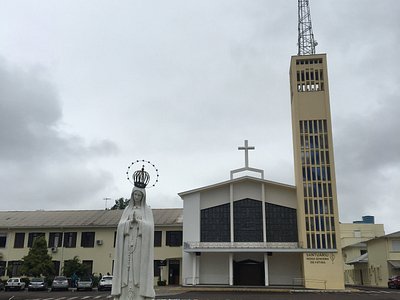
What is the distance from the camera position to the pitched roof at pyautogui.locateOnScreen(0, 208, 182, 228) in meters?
44.1

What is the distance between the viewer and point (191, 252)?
1505 inches

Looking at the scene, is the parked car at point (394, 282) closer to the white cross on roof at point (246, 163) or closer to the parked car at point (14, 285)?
the white cross on roof at point (246, 163)

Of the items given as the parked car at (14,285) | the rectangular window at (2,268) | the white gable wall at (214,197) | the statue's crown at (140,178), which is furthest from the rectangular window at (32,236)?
the statue's crown at (140,178)

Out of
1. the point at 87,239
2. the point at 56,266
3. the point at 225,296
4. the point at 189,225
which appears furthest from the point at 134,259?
the point at 56,266

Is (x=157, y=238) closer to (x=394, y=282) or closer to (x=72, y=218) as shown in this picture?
(x=72, y=218)

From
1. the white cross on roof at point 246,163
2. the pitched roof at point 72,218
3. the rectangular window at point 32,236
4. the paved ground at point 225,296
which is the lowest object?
the paved ground at point 225,296

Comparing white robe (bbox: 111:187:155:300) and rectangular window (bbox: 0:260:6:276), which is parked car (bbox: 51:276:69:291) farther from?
white robe (bbox: 111:187:155:300)

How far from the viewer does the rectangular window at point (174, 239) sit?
4259 cm

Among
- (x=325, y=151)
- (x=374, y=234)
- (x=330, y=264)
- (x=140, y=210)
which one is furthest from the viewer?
(x=374, y=234)

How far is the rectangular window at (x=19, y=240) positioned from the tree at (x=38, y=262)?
466 centimetres

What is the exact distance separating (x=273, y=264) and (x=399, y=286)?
1052 centimetres

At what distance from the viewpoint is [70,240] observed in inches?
1731

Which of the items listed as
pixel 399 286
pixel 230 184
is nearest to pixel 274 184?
pixel 230 184

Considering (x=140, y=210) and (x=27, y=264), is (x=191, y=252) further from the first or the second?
(x=140, y=210)
